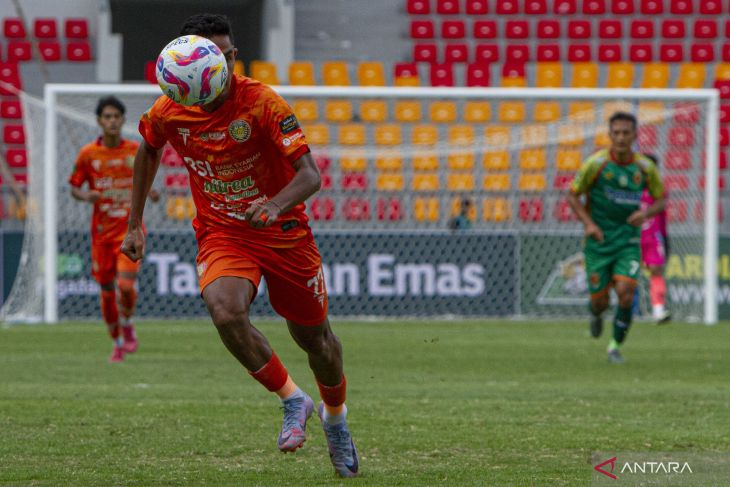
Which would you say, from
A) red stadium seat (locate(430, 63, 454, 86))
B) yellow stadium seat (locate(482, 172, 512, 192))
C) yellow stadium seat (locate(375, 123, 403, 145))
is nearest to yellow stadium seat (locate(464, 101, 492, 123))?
yellow stadium seat (locate(375, 123, 403, 145))

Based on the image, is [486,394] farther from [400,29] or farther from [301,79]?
[400,29]

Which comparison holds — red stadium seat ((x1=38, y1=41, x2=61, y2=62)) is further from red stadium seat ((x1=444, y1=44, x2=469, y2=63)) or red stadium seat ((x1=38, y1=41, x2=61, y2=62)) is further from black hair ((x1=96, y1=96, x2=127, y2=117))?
black hair ((x1=96, y1=96, x2=127, y2=117))

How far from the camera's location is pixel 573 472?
5785 millimetres

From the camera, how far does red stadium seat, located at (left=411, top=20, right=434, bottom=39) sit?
2825cm

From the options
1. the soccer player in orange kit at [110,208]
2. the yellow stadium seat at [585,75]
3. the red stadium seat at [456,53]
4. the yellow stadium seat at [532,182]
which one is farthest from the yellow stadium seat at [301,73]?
the soccer player in orange kit at [110,208]

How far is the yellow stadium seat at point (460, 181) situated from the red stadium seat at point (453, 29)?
7756 mm

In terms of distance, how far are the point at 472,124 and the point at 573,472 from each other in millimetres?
17567

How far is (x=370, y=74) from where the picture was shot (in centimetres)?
2628

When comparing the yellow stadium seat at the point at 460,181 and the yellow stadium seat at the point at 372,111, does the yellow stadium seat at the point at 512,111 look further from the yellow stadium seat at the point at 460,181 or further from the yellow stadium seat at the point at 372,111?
the yellow stadium seat at the point at 460,181

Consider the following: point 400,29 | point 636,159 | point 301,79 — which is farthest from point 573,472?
point 400,29

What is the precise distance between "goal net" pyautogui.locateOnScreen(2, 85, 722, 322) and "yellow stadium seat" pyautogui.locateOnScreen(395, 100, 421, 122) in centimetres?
177

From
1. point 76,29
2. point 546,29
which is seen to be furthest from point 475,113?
point 76,29

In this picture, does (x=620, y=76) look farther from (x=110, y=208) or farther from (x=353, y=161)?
(x=110, y=208)

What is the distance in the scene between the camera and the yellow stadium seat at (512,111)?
2383 centimetres
